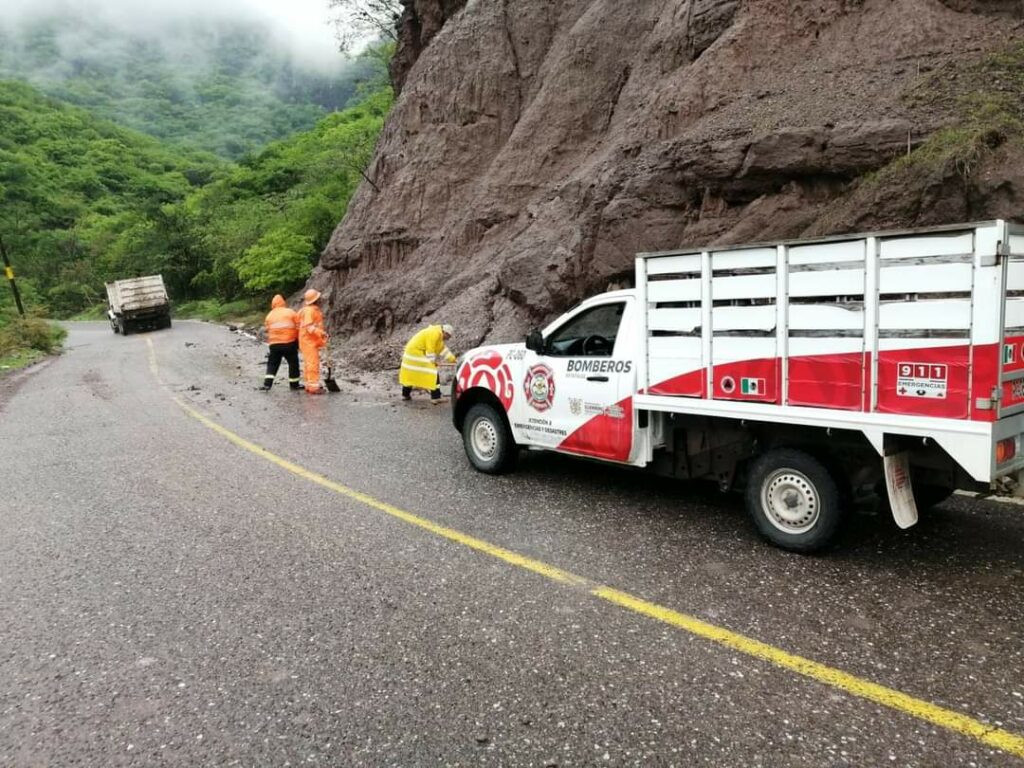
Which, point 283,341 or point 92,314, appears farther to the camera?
point 92,314

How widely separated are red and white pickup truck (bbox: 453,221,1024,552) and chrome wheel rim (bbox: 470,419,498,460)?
3.26 feet

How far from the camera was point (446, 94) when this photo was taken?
21.5 meters

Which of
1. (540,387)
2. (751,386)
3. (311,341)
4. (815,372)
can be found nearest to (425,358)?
(311,341)

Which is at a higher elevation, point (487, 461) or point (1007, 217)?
point (1007, 217)

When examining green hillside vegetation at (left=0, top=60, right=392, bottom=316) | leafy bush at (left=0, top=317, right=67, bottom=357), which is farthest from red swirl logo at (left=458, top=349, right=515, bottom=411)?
green hillside vegetation at (left=0, top=60, right=392, bottom=316)

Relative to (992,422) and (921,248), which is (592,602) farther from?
(921,248)

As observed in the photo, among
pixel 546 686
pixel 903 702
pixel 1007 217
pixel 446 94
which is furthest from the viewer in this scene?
pixel 446 94

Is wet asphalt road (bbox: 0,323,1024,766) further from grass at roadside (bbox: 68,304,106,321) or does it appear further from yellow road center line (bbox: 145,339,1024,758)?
grass at roadside (bbox: 68,304,106,321)

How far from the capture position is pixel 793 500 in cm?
500

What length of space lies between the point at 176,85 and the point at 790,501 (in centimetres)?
19171

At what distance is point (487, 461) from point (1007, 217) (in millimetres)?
6783

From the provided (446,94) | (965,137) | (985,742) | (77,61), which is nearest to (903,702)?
(985,742)

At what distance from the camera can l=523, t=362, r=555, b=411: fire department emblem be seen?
660cm

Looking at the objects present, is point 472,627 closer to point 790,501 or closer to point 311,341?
point 790,501
